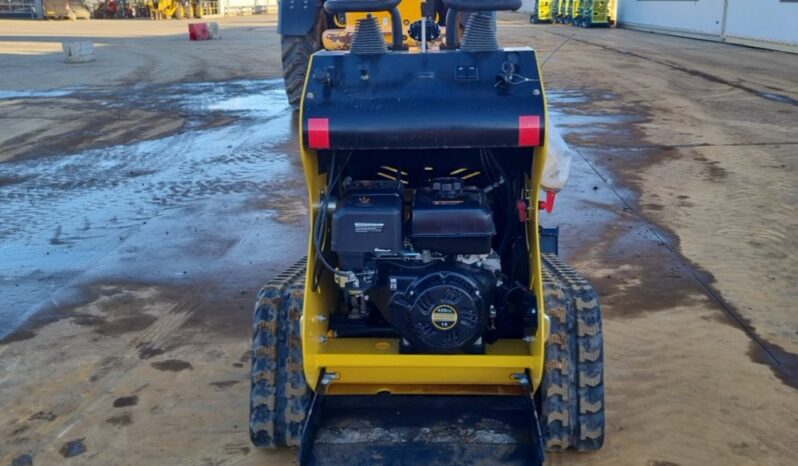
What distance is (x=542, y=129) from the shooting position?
2871 mm

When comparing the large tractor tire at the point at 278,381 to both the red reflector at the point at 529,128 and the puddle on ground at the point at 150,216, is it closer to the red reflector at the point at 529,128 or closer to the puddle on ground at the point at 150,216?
the red reflector at the point at 529,128

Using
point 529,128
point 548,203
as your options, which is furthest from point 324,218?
point 548,203

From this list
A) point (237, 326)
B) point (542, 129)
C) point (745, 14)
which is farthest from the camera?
point (745, 14)

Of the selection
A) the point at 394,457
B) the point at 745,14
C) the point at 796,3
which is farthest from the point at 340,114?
the point at 745,14

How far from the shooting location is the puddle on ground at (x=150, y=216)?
576 centimetres

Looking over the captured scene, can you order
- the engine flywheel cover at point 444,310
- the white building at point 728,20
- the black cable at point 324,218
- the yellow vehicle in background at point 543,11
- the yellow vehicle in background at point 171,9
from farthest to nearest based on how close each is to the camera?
the yellow vehicle in background at point 171,9
the yellow vehicle in background at point 543,11
the white building at point 728,20
the black cable at point 324,218
the engine flywheel cover at point 444,310

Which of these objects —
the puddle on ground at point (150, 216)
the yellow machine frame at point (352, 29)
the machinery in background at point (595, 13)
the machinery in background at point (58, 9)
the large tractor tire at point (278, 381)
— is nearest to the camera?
the large tractor tire at point (278, 381)

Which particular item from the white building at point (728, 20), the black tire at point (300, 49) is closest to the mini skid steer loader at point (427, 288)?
the black tire at point (300, 49)

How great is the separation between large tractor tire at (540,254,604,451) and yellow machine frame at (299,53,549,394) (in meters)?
0.13

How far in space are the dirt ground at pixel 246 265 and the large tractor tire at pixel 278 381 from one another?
214 millimetres

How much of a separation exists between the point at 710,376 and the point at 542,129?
198 centimetres

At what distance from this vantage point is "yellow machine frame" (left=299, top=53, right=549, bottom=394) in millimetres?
3033

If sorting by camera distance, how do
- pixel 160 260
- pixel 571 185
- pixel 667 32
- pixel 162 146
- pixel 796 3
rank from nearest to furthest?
pixel 160 260 < pixel 571 185 < pixel 162 146 < pixel 796 3 < pixel 667 32

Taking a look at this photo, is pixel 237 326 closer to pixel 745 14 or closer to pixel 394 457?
pixel 394 457
